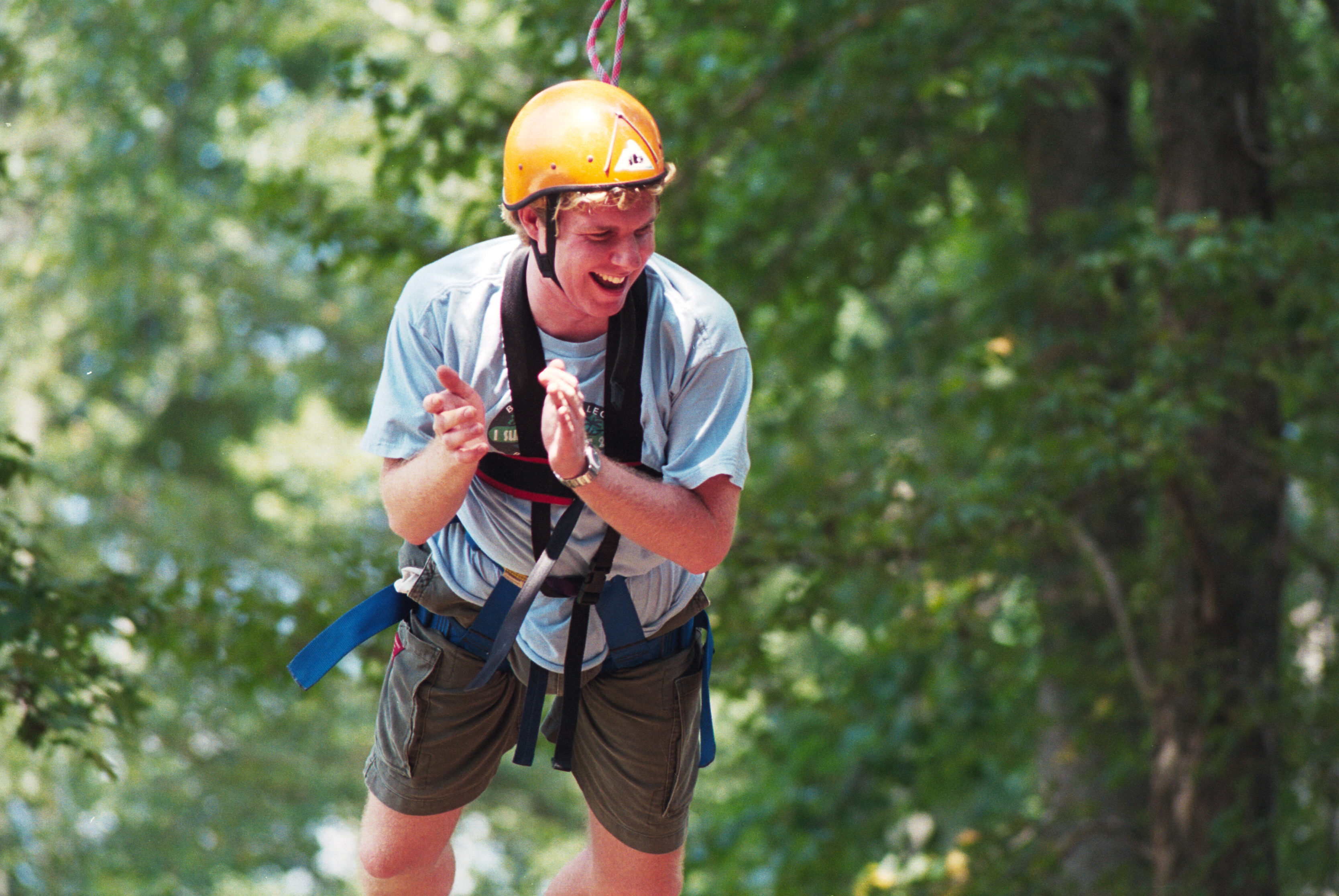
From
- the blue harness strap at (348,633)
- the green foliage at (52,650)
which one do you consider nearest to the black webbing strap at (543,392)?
the blue harness strap at (348,633)

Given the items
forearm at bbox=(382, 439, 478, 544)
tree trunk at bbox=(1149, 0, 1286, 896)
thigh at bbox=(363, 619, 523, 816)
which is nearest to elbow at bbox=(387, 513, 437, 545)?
forearm at bbox=(382, 439, 478, 544)

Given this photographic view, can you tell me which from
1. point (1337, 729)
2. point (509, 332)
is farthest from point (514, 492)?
point (1337, 729)

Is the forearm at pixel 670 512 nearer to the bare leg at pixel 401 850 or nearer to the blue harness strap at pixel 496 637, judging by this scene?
the blue harness strap at pixel 496 637

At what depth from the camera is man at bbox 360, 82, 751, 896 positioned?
2.02 metres

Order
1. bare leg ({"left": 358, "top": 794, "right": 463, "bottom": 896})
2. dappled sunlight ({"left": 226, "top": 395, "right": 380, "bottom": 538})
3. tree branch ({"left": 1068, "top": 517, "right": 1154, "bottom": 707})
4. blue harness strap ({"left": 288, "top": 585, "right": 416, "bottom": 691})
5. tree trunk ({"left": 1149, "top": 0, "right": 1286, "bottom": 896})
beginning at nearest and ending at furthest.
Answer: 1. blue harness strap ({"left": 288, "top": 585, "right": 416, "bottom": 691})
2. bare leg ({"left": 358, "top": 794, "right": 463, "bottom": 896})
3. tree trunk ({"left": 1149, "top": 0, "right": 1286, "bottom": 896})
4. tree branch ({"left": 1068, "top": 517, "right": 1154, "bottom": 707})
5. dappled sunlight ({"left": 226, "top": 395, "right": 380, "bottom": 538})

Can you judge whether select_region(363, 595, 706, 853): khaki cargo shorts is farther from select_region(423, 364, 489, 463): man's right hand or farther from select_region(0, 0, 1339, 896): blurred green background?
select_region(0, 0, 1339, 896): blurred green background

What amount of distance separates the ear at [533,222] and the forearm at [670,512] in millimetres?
356

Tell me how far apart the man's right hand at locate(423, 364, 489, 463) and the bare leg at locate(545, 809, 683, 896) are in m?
0.88

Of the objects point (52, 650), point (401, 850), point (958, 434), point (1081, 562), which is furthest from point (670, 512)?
point (958, 434)

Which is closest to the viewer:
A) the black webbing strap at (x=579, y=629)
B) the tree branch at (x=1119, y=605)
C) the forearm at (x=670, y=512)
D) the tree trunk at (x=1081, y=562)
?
the forearm at (x=670, y=512)

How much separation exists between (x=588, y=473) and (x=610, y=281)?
30cm

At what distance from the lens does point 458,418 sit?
6.21ft

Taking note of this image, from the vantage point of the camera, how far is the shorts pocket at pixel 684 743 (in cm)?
242

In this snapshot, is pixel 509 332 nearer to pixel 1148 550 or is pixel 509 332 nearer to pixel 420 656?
pixel 420 656
